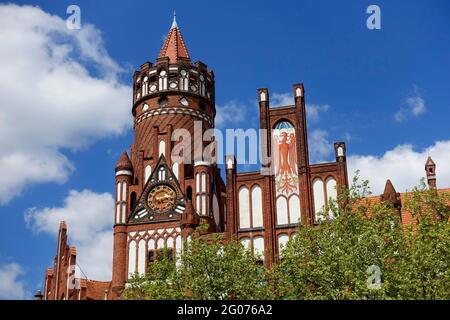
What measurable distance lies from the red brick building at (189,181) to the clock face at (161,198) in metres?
0.06

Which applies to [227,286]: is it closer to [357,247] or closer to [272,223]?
[357,247]

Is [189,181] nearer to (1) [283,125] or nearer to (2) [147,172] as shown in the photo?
(2) [147,172]

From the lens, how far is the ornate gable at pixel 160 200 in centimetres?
4238

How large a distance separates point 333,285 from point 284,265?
2.15 m

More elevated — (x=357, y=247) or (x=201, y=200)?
(x=201, y=200)

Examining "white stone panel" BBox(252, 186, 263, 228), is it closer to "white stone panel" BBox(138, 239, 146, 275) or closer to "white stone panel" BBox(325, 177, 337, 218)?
"white stone panel" BBox(325, 177, 337, 218)

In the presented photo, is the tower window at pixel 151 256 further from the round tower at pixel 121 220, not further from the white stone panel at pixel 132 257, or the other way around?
the round tower at pixel 121 220

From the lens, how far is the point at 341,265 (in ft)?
A: 77.2

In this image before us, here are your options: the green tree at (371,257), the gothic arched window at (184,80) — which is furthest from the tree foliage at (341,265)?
the gothic arched window at (184,80)

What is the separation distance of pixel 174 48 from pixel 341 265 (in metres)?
31.2

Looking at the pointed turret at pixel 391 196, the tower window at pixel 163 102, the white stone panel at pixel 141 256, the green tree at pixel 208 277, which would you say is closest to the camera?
the green tree at pixel 208 277

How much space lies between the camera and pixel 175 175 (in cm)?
4434

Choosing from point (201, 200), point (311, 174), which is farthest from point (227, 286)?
point (201, 200)
